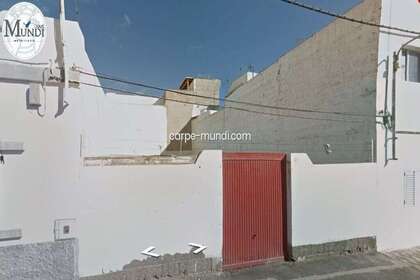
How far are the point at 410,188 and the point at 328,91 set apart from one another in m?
3.45

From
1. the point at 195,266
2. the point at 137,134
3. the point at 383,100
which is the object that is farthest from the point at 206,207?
the point at 137,134

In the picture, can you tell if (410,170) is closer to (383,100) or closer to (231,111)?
(383,100)

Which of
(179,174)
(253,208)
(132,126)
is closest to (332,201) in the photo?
(253,208)

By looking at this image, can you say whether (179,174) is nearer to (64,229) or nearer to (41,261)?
(64,229)

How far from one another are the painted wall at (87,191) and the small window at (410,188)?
484cm

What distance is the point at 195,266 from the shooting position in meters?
5.47

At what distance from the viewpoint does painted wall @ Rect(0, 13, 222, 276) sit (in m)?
4.41

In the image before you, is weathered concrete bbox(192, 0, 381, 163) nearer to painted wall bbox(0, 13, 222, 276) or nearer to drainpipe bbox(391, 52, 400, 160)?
drainpipe bbox(391, 52, 400, 160)

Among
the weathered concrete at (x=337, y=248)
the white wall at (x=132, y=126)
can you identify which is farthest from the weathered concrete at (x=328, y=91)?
the white wall at (x=132, y=126)

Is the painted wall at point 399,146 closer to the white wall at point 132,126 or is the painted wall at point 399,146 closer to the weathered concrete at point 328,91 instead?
the weathered concrete at point 328,91

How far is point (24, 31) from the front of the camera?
15.5 feet

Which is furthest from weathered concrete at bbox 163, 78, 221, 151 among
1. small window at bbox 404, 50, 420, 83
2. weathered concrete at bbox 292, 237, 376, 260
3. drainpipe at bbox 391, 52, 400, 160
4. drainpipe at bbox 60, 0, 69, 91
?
drainpipe at bbox 60, 0, 69, 91

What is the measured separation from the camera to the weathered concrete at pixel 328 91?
760 cm

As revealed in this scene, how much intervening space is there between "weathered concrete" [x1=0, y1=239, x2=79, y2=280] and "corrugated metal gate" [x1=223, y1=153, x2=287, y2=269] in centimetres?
266
